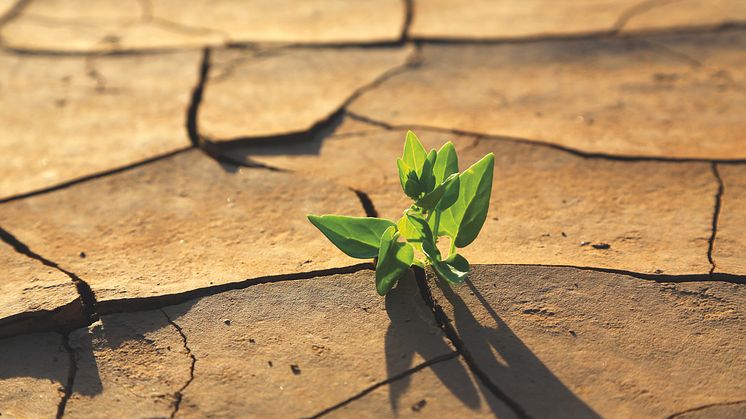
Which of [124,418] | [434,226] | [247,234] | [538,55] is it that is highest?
[538,55]

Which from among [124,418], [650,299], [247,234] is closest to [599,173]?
[650,299]

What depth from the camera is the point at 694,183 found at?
2205 millimetres

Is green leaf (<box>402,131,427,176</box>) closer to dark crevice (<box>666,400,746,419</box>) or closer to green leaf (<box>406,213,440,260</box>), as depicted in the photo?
green leaf (<box>406,213,440,260</box>)

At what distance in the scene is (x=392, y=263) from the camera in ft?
5.59

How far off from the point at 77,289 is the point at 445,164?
84 centimetres

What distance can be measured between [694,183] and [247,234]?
116 cm

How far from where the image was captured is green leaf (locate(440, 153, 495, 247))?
1687 millimetres

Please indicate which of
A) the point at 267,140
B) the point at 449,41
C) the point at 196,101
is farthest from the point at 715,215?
the point at 196,101

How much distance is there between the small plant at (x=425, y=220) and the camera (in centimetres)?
167

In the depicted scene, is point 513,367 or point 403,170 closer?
point 513,367

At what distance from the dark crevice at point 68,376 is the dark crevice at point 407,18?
1827 millimetres

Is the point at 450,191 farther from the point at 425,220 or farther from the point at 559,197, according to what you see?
the point at 559,197

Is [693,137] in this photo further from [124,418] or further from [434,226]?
[124,418]

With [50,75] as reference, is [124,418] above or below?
below
